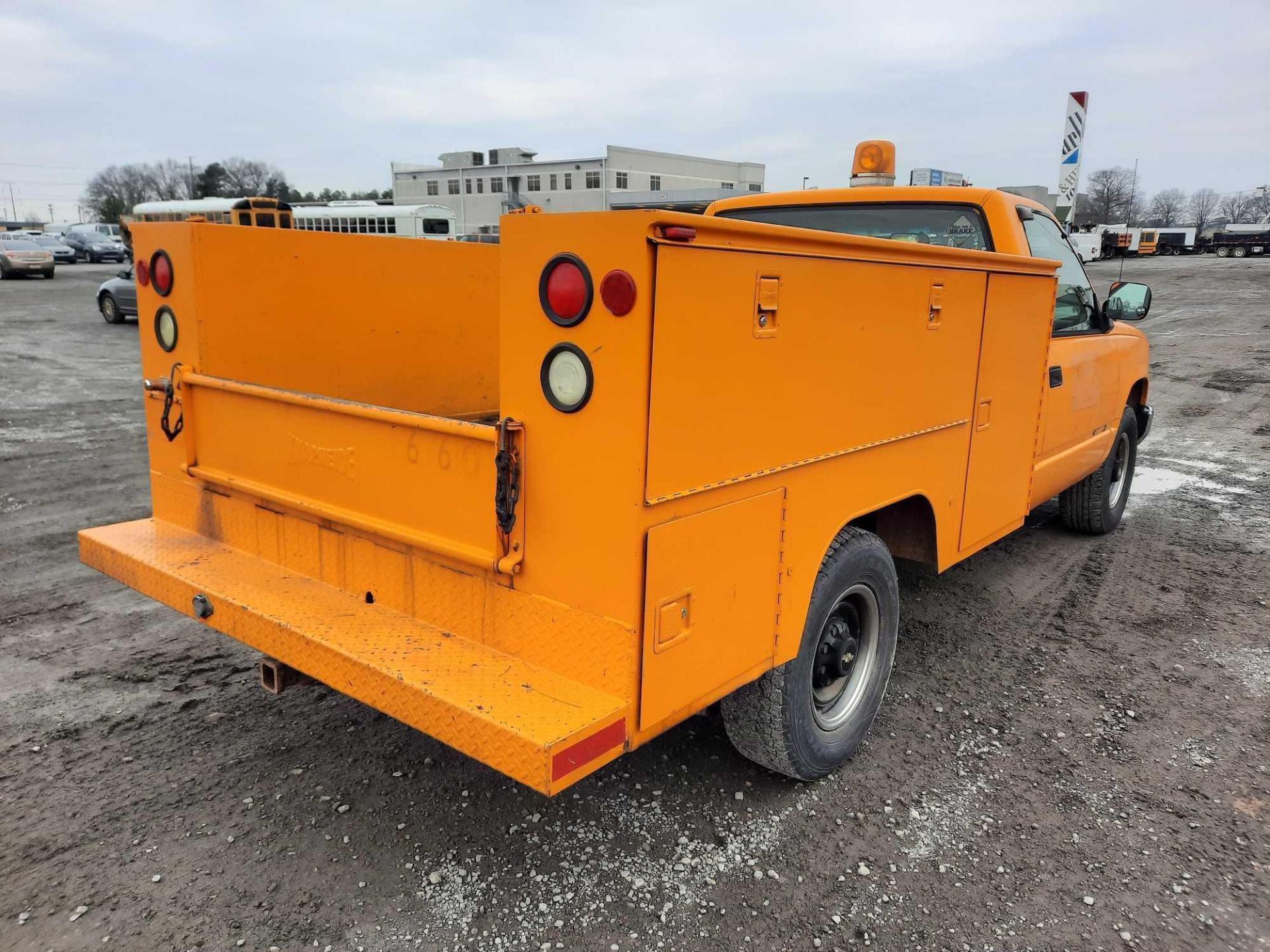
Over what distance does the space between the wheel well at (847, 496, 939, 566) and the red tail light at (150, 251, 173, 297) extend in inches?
109

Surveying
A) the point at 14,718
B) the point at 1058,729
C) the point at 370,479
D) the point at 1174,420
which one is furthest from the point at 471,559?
the point at 1174,420

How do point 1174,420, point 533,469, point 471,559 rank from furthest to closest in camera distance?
1. point 1174,420
2. point 471,559
3. point 533,469

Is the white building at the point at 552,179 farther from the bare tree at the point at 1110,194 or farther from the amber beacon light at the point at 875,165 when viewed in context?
the amber beacon light at the point at 875,165

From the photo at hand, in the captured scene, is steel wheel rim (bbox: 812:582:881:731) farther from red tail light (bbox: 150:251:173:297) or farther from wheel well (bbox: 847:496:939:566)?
red tail light (bbox: 150:251:173:297)

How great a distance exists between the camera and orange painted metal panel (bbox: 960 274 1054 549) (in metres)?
3.59

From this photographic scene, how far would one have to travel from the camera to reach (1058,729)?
145 inches

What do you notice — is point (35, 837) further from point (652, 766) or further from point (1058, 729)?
point (1058, 729)

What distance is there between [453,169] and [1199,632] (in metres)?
67.0

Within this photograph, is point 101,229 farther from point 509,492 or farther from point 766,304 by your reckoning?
point 766,304

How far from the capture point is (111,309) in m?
18.4

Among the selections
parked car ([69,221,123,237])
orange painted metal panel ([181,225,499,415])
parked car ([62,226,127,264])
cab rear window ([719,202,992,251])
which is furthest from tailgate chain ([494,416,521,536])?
parked car ([69,221,123,237])

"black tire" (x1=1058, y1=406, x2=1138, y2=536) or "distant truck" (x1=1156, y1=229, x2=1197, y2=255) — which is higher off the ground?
"distant truck" (x1=1156, y1=229, x2=1197, y2=255)

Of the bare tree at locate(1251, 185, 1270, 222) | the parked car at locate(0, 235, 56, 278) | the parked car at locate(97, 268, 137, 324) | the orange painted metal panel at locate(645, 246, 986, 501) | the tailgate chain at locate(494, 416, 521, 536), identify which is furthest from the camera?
the bare tree at locate(1251, 185, 1270, 222)

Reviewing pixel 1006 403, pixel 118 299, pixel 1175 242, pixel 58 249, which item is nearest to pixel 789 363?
pixel 1006 403
